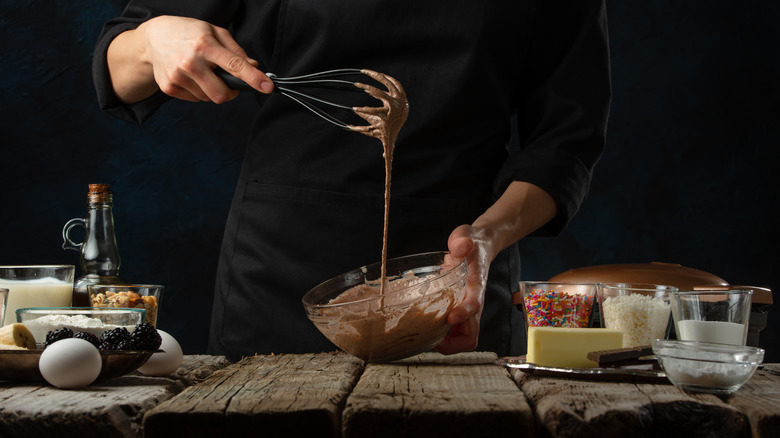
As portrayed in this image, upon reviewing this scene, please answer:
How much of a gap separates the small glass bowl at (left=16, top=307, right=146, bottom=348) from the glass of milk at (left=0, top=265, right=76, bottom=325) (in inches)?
10.2

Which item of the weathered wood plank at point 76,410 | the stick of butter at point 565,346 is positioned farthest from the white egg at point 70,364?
the stick of butter at point 565,346

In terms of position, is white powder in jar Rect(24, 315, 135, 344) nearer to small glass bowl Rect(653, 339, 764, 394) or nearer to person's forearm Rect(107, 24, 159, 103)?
person's forearm Rect(107, 24, 159, 103)

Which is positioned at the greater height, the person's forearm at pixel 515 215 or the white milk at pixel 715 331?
the person's forearm at pixel 515 215

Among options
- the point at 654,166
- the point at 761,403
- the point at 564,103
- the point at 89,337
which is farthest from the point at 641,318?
the point at 654,166

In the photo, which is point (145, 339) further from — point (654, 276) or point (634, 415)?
point (654, 276)

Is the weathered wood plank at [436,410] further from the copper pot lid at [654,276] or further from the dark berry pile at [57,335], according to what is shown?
the copper pot lid at [654,276]

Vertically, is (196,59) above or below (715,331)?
above

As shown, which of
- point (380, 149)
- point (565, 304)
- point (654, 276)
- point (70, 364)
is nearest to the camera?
point (70, 364)

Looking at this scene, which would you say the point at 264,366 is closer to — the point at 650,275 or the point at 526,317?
the point at 526,317

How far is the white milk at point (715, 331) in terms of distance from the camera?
1.18 meters

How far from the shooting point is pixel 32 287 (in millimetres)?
1441

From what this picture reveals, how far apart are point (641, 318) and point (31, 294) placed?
41.7 inches

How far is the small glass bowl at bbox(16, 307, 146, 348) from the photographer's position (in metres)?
1.17

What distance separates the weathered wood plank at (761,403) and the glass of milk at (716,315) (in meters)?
0.07
